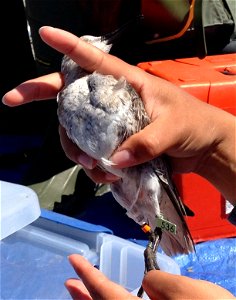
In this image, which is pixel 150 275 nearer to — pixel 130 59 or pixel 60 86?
pixel 60 86

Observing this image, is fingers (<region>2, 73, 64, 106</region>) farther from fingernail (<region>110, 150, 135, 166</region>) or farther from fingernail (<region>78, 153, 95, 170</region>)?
fingernail (<region>110, 150, 135, 166</region>)

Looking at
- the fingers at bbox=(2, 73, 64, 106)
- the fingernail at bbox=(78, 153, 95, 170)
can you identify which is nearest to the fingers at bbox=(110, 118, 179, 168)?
the fingernail at bbox=(78, 153, 95, 170)

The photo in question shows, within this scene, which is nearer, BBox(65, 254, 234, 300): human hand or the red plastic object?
BBox(65, 254, 234, 300): human hand

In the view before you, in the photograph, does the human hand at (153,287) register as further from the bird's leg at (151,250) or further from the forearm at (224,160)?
the forearm at (224,160)

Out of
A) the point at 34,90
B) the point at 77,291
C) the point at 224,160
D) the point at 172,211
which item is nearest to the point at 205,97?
the point at 224,160

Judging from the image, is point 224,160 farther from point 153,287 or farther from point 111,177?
point 153,287

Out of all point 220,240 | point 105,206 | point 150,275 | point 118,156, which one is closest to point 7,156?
point 105,206

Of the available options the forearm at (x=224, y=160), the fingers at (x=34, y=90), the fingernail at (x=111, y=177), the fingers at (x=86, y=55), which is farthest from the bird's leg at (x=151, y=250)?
the fingers at (x=34, y=90)
